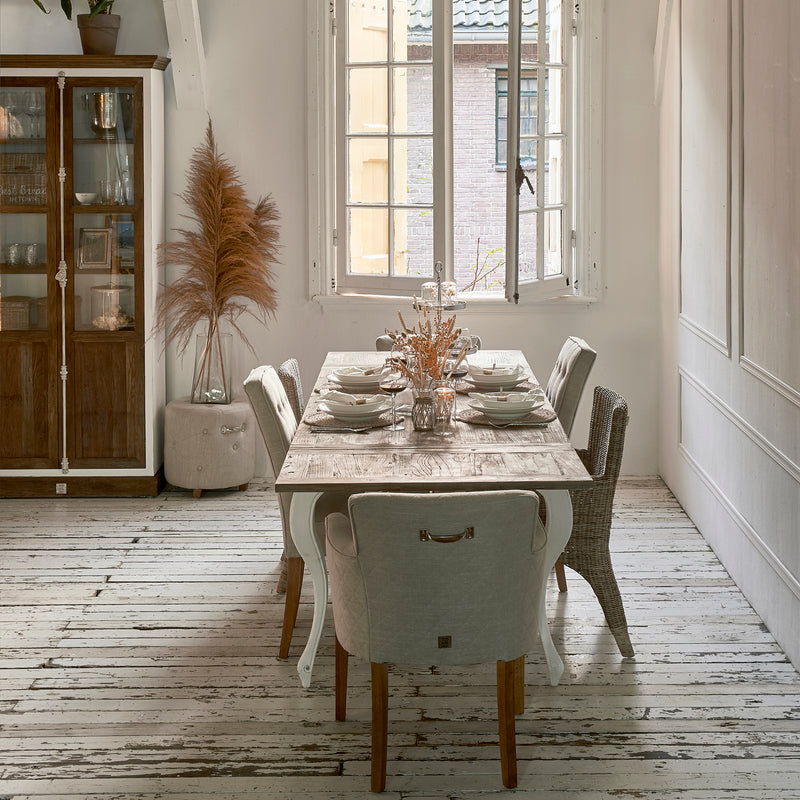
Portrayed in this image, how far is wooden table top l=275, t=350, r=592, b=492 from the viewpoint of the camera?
9.41 feet

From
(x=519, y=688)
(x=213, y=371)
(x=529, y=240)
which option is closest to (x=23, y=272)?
(x=213, y=371)

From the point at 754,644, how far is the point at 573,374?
113cm

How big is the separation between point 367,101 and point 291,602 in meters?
2.92

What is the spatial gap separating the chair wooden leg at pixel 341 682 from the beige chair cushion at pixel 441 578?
1.02 feet

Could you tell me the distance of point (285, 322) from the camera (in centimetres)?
575

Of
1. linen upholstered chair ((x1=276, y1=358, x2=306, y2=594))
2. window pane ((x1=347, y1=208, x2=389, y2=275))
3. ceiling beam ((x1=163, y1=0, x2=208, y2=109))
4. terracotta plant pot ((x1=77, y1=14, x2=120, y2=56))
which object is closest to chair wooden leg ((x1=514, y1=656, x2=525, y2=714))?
linen upholstered chair ((x1=276, y1=358, x2=306, y2=594))

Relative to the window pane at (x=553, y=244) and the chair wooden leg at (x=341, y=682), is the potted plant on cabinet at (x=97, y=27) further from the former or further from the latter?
the chair wooden leg at (x=341, y=682)

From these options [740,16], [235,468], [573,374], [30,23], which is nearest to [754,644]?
[573,374]

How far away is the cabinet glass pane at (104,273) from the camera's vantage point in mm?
5332

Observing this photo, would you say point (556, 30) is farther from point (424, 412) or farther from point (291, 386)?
point (424, 412)

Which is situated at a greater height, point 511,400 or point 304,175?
point 304,175

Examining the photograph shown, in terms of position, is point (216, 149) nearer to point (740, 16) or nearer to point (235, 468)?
point (235, 468)

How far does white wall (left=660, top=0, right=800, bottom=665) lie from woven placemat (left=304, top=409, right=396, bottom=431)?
1267 mm

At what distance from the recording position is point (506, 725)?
268 centimetres
